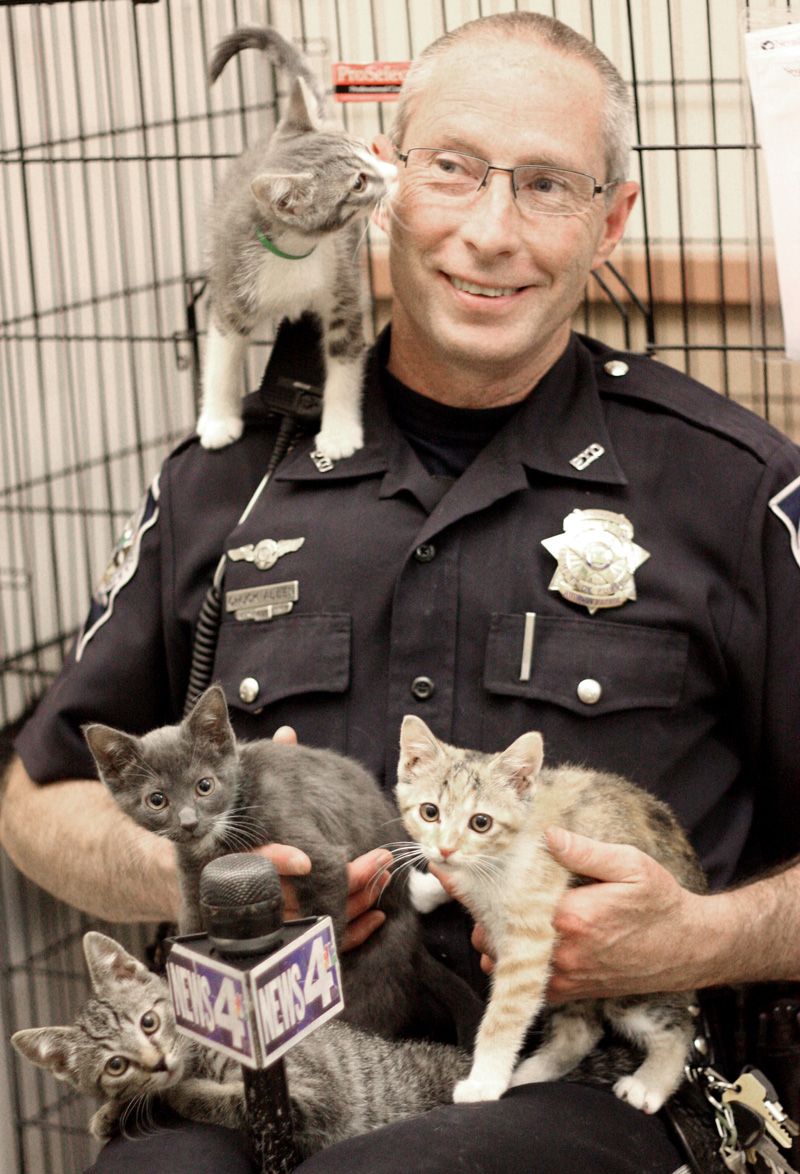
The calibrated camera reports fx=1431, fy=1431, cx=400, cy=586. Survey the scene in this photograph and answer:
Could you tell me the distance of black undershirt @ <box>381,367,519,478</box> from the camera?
1.99 metres

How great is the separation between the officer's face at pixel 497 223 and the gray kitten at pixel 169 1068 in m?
0.93

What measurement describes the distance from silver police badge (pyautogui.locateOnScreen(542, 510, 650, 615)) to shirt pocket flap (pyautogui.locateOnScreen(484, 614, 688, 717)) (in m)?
0.04

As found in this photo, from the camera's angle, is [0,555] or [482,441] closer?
[482,441]

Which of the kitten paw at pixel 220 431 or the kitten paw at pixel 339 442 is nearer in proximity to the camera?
the kitten paw at pixel 339 442

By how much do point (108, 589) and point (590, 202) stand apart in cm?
88

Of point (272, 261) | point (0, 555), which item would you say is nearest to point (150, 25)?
A: point (0, 555)

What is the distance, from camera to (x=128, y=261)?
3559mm

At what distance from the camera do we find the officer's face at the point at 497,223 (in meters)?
1.85

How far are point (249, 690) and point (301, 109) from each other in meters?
0.85

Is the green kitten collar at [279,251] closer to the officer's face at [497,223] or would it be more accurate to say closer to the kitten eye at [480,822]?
the officer's face at [497,223]

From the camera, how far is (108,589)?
2105 millimetres

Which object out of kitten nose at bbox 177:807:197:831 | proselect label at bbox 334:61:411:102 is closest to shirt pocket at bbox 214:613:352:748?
kitten nose at bbox 177:807:197:831

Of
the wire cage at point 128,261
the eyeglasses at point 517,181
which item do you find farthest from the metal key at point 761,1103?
the wire cage at point 128,261

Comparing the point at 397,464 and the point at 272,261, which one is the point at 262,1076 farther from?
the point at 272,261
